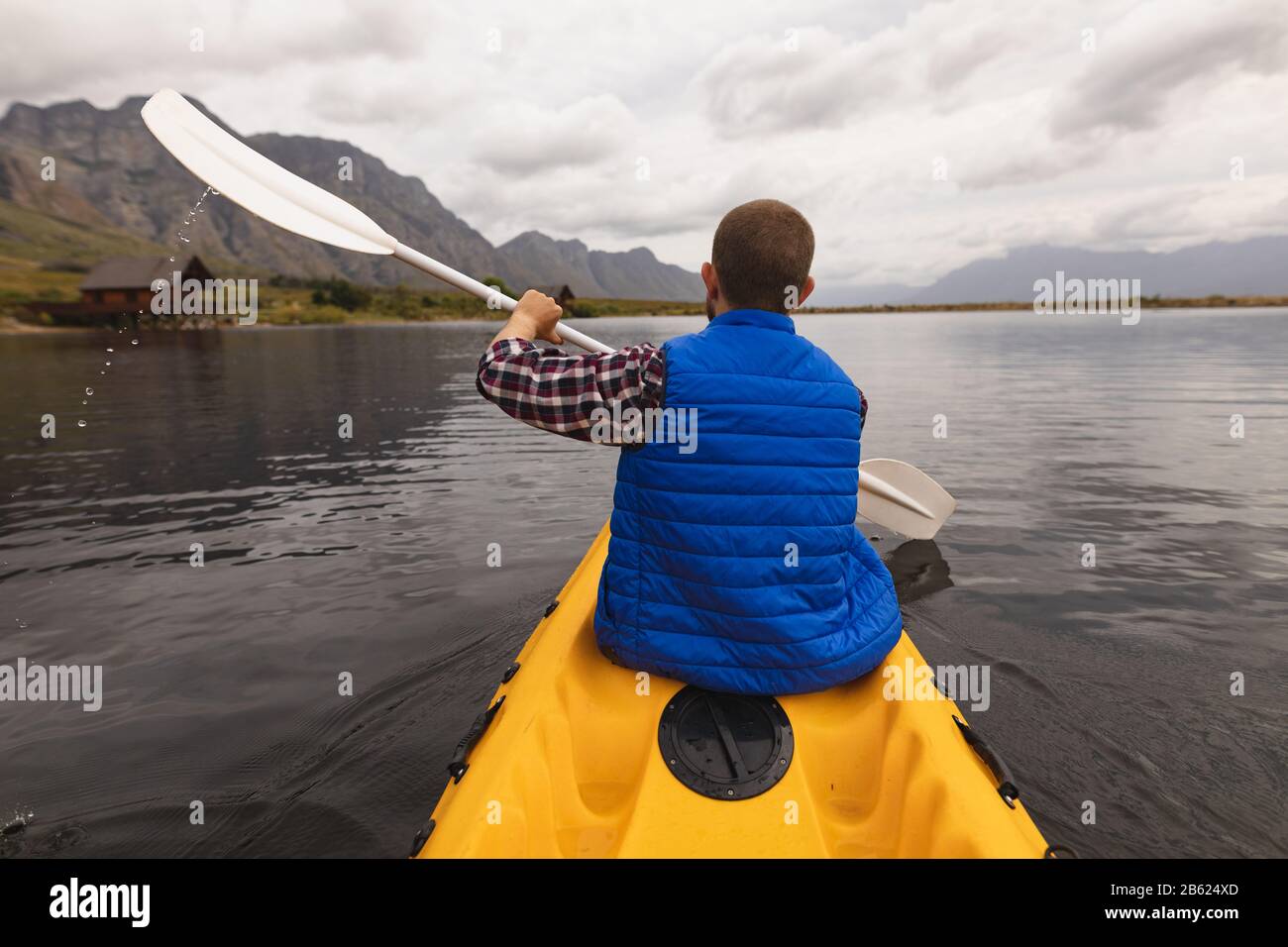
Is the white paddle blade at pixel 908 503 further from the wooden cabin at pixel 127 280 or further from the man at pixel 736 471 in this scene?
the wooden cabin at pixel 127 280

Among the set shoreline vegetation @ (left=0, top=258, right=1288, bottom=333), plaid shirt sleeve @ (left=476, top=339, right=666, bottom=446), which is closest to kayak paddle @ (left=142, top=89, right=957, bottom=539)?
plaid shirt sleeve @ (left=476, top=339, right=666, bottom=446)

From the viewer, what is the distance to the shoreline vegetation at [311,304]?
212ft

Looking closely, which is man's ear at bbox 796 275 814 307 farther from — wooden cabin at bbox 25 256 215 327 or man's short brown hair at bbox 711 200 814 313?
wooden cabin at bbox 25 256 215 327

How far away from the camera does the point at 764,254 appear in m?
2.54

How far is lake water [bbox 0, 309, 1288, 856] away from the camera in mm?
3900

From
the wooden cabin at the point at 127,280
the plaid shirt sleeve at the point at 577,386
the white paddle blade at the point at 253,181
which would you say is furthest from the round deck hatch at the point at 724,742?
the wooden cabin at the point at 127,280

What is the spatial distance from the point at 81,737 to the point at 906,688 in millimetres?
5049

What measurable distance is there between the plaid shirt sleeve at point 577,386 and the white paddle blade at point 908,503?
5.70 meters

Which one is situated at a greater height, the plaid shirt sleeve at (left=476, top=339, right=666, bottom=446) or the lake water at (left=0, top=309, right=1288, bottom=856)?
the plaid shirt sleeve at (left=476, top=339, right=666, bottom=446)

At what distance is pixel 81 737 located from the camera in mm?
4422

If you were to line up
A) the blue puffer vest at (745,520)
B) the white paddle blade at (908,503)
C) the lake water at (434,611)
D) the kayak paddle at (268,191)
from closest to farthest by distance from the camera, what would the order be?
the blue puffer vest at (745,520), the lake water at (434,611), the kayak paddle at (268,191), the white paddle blade at (908,503)

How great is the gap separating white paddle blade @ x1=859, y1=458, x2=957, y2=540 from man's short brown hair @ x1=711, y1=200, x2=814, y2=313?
544 cm
